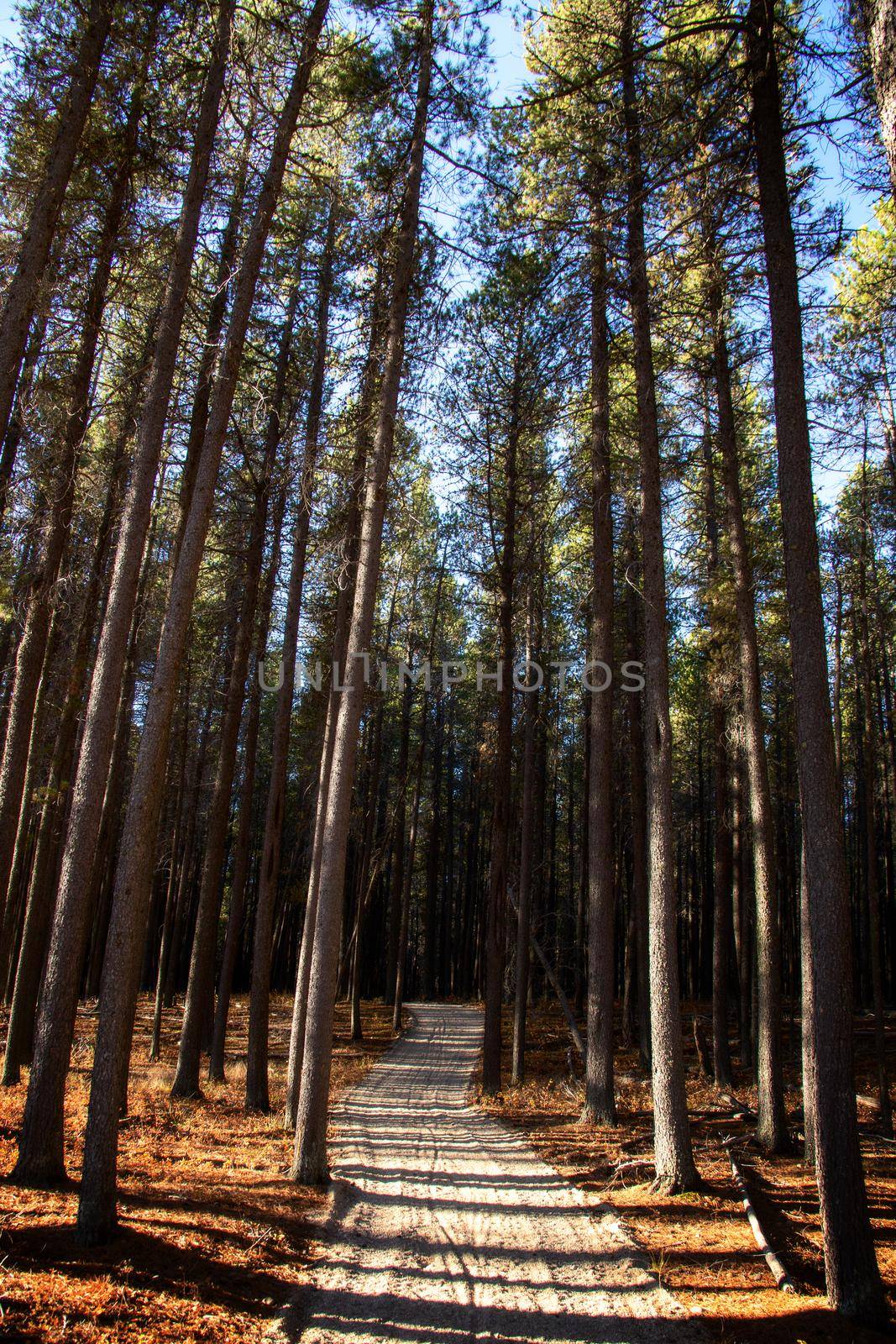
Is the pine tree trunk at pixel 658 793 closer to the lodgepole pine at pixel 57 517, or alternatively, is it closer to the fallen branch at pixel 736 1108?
the fallen branch at pixel 736 1108

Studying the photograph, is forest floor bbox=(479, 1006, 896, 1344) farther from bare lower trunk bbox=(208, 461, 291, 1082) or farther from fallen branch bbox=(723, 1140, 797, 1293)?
bare lower trunk bbox=(208, 461, 291, 1082)

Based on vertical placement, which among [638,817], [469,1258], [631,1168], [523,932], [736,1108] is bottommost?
[736,1108]

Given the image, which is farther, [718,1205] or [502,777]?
[502,777]

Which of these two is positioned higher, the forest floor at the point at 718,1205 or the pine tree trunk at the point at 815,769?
the pine tree trunk at the point at 815,769

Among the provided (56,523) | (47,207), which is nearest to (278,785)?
(56,523)

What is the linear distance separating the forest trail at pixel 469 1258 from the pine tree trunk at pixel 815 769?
1402mm

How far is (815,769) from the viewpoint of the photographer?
20.6ft

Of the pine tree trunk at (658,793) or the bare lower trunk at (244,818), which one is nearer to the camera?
the pine tree trunk at (658,793)

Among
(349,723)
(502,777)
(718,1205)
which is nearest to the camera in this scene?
(718,1205)

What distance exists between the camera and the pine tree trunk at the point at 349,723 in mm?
7746

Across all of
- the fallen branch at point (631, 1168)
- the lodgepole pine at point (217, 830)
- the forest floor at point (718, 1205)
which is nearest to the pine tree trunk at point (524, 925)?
the forest floor at point (718, 1205)

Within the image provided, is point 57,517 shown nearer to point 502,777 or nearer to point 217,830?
point 217,830

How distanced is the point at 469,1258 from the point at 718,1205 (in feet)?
9.43

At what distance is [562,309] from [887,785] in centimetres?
2246
